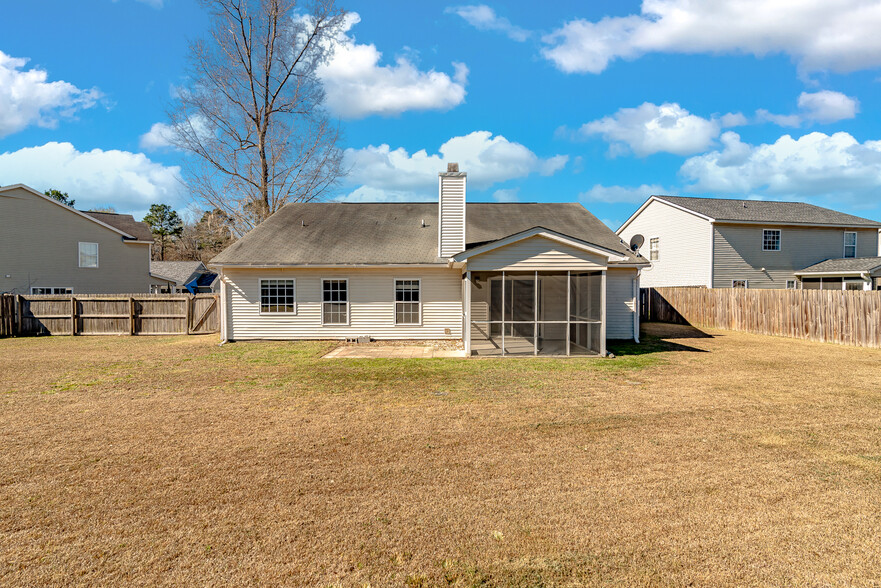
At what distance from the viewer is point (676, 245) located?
81.2 feet

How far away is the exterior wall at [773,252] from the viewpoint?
22672 mm

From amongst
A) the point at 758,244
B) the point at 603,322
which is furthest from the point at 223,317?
the point at 758,244

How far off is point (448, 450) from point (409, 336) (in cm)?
1000

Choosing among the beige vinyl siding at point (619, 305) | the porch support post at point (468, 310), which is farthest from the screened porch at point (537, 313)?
the beige vinyl siding at point (619, 305)

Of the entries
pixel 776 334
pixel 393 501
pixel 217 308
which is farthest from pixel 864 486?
pixel 217 308

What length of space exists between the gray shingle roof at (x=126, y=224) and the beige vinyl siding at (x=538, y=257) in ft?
76.0

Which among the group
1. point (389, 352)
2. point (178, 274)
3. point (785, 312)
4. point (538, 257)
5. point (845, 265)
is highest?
point (178, 274)

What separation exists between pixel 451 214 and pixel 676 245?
16.2 m

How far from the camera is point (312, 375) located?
31.9 ft

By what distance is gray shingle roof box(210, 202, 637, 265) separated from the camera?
49.8 feet

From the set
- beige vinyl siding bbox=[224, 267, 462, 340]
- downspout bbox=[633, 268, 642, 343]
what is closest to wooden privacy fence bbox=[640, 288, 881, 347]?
downspout bbox=[633, 268, 642, 343]

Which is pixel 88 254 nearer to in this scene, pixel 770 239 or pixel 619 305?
pixel 619 305

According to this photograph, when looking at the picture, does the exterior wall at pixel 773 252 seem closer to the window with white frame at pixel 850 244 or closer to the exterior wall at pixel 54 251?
the window with white frame at pixel 850 244

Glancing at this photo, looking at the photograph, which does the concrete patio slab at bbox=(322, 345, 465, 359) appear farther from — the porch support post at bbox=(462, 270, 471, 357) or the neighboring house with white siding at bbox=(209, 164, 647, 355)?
the neighboring house with white siding at bbox=(209, 164, 647, 355)
